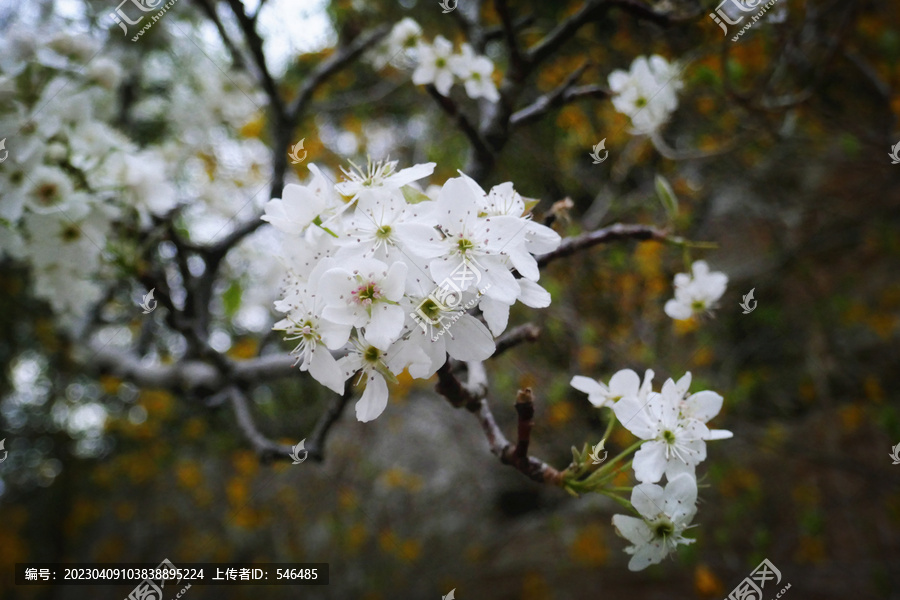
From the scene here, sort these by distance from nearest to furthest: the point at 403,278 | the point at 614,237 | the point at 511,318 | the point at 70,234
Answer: the point at 403,278, the point at 614,237, the point at 70,234, the point at 511,318

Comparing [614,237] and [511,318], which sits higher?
[614,237]

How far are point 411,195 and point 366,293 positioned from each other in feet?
0.58

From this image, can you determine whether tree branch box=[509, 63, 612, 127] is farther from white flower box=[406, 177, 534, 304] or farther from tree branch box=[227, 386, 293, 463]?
tree branch box=[227, 386, 293, 463]

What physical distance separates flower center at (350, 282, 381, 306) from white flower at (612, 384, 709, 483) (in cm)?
39

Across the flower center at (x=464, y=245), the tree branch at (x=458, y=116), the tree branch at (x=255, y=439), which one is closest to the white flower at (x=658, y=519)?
the flower center at (x=464, y=245)

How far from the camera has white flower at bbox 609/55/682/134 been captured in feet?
4.50

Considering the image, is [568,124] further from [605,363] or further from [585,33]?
[605,363]

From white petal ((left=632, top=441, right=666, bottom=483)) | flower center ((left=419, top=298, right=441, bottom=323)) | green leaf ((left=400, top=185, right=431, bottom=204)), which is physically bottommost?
white petal ((left=632, top=441, right=666, bottom=483))

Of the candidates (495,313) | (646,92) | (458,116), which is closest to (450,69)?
(458,116)

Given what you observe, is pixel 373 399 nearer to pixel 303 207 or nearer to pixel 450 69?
pixel 303 207

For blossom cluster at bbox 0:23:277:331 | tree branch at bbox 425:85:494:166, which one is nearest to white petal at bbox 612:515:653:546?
tree branch at bbox 425:85:494:166

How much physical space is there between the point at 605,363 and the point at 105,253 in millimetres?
1927

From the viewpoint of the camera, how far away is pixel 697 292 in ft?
3.76

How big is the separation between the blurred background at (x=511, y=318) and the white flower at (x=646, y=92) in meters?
0.13
